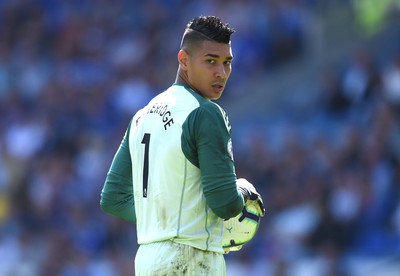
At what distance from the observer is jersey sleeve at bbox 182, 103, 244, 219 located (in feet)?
14.9

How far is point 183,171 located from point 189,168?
0.10 ft

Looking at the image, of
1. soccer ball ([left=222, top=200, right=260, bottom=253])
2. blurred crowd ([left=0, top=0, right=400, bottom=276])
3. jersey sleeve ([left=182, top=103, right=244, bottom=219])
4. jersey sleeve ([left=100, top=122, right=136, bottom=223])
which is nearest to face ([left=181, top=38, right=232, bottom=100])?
jersey sleeve ([left=182, top=103, right=244, bottom=219])

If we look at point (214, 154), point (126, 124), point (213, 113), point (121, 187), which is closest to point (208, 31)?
point (213, 113)

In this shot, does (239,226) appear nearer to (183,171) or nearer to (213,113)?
(183,171)

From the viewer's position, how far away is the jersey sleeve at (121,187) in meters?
5.07

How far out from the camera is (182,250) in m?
4.67

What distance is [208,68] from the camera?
190 inches

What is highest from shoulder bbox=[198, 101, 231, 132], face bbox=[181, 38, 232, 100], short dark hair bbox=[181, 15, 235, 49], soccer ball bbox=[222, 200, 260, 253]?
short dark hair bbox=[181, 15, 235, 49]

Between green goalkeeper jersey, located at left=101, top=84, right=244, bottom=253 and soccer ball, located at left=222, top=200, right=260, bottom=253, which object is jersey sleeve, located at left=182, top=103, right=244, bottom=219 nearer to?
green goalkeeper jersey, located at left=101, top=84, right=244, bottom=253

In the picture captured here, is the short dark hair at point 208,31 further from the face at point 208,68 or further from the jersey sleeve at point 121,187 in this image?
the jersey sleeve at point 121,187

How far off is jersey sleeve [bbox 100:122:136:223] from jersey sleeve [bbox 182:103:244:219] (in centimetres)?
55

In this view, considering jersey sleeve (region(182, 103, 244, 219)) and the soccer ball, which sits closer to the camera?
jersey sleeve (region(182, 103, 244, 219))

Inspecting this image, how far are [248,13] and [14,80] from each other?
13.3 feet

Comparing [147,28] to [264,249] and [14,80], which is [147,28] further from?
[264,249]
